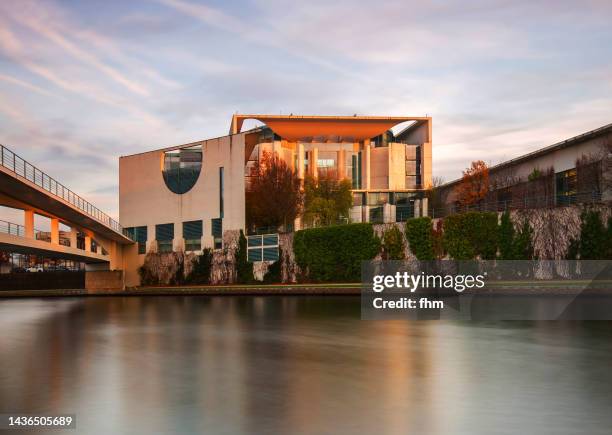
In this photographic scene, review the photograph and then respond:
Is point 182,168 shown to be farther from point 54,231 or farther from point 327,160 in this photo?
point 327,160

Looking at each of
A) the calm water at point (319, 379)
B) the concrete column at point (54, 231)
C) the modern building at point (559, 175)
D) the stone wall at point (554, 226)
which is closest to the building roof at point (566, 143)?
the modern building at point (559, 175)

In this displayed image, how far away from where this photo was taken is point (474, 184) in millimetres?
64375

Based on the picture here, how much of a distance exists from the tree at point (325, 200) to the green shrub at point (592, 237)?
28272mm

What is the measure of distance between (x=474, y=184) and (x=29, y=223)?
4181cm

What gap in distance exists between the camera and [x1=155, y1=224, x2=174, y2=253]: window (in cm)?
5816

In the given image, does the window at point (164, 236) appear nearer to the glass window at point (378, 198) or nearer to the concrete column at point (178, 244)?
the concrete column at point (178, 244)

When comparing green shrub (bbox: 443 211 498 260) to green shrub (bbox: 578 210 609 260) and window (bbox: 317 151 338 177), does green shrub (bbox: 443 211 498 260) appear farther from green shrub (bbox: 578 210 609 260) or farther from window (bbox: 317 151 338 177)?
window (bbox: 317 151 338 177)

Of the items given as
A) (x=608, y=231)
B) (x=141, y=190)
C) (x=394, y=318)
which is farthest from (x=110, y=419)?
(x=141, y=190)

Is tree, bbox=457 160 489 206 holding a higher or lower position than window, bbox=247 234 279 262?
higher

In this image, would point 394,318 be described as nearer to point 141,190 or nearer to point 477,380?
point 477,380

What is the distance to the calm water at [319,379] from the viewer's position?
26.6ft

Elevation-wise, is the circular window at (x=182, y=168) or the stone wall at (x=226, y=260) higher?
the circular window at (x=182, y=168)

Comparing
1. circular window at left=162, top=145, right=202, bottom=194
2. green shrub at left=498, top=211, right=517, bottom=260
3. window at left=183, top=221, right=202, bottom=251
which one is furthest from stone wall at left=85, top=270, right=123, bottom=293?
green shrub at left=498, top=211, right=517, bottom=260

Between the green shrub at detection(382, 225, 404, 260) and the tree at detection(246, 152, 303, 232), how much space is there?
14110 millimetres
